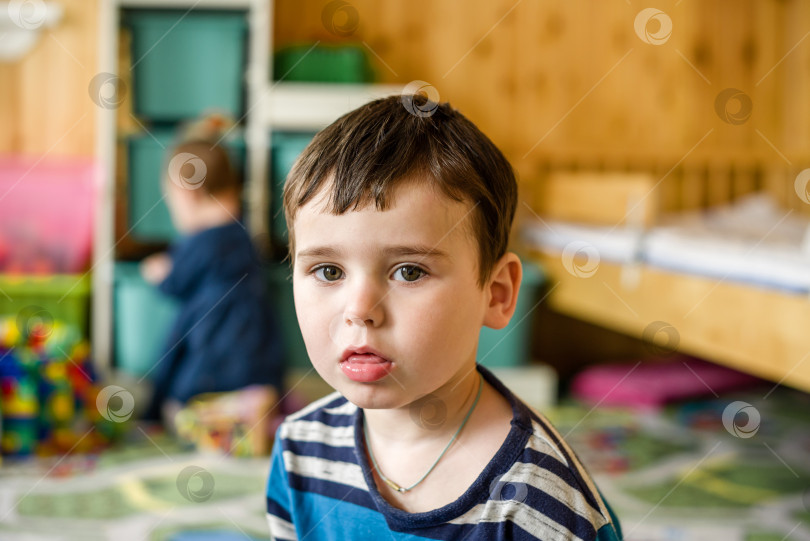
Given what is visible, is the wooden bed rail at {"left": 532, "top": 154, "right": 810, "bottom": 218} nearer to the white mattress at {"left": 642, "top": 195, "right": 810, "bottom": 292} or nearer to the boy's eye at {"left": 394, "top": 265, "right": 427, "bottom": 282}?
the white mattress at {"left": 642, "top": 195, "right": 810, "bottom": 292}

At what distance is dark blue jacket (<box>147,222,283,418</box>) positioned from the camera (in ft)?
6.20

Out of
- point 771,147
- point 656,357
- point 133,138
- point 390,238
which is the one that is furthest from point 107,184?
point 771,147

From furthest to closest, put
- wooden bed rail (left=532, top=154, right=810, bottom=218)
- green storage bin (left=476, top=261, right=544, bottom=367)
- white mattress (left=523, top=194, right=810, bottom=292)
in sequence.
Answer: wooden bed rail (left=532, top=154, right=810, bottom=218) < green storage bin (left=476, top=261, right=544, bottom=367) < white mattress (left=523, top=194, right=810, bottom=292)

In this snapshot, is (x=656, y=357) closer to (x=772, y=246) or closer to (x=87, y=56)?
(x=772, y=246)

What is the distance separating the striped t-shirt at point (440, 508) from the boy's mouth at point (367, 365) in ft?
0.41

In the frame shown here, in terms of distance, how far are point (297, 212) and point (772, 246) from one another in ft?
4.75

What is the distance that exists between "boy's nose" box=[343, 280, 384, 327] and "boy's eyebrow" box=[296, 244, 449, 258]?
0.03 metres

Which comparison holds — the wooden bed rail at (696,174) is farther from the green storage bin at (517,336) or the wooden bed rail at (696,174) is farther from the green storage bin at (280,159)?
the green storage bin at (280,159)

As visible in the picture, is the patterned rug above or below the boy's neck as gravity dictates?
below

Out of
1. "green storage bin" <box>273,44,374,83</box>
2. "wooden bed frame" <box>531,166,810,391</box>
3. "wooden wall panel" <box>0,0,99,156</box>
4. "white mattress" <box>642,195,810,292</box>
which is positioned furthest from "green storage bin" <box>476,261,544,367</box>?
"wooden wall panel" <box>0,0,99,156</box>

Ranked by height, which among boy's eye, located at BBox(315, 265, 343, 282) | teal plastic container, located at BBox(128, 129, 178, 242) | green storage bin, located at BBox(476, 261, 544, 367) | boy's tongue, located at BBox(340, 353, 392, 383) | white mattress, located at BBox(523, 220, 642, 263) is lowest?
green storage bin, located at BBox(476, 261, 544, 367)

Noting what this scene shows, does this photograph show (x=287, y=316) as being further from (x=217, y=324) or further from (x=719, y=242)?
(x=719, y=242)

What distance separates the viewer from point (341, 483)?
71 centimetres

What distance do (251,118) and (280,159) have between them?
14cm
